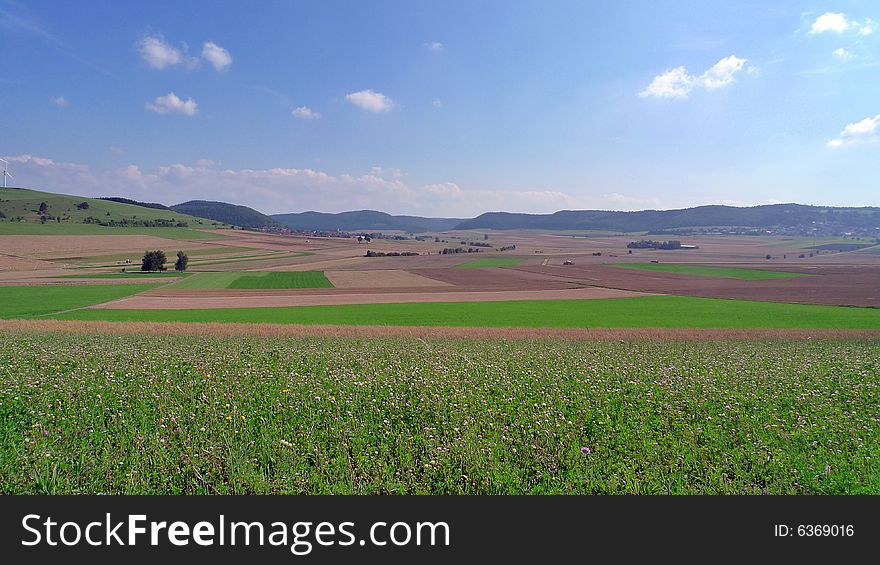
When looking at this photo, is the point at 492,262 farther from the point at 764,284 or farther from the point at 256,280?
A: the point at 256,280

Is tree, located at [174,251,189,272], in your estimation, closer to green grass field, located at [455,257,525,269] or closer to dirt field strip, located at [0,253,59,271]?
dirt field strip, located at [0,253,59,271]

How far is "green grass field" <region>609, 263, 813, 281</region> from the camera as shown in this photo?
72581mm

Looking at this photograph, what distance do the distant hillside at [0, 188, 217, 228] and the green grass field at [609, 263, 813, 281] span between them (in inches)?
5500

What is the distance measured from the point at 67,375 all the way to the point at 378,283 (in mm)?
53364

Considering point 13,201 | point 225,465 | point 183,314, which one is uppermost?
point 13,201

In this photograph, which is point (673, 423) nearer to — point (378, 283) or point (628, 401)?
point (628, 401)

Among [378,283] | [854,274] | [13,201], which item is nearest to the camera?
[378,283]

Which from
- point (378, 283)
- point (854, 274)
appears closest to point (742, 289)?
point (854, 274)

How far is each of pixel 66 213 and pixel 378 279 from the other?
130 m

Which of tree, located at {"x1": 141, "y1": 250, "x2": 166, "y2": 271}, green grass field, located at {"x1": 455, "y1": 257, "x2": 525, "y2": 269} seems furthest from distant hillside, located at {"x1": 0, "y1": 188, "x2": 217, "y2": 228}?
green grass field, located at {"x1": 455, "y1": 257, "x2": 525, "y2": 269}

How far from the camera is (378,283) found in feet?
212

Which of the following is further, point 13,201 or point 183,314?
point 13,201

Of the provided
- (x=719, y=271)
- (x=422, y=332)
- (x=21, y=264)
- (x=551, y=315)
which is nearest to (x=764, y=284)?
(x=719, y=271)
